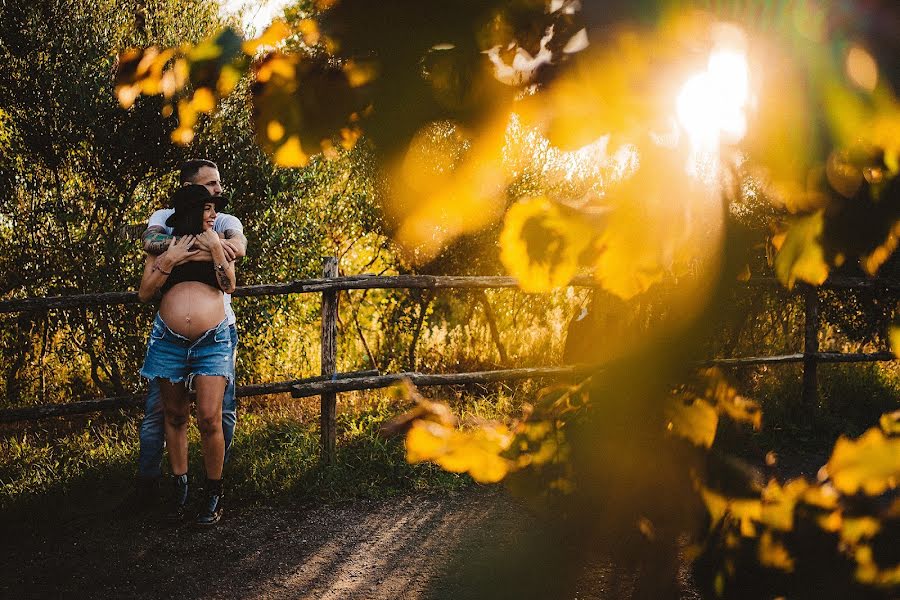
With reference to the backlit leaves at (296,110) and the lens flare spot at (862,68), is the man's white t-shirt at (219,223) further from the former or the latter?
the lens flare spot at (862,68)

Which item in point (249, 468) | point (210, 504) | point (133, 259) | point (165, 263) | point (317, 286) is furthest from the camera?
point (133, 259)

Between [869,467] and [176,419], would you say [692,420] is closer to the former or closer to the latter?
[869,467]

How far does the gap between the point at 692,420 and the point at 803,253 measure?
27 cm

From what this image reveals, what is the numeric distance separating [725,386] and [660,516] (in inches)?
6.9

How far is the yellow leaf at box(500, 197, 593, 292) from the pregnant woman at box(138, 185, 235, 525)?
2.95 metres

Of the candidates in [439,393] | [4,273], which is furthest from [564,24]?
[4,273]

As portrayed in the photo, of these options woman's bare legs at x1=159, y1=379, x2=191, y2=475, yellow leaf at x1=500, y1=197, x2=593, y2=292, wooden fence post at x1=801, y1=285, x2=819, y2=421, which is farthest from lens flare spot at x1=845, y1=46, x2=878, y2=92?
wooden fence post at x1=801, y1=285, x2=819, y2=421

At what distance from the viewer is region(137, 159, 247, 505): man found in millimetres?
3432

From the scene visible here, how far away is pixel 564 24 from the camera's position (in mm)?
756

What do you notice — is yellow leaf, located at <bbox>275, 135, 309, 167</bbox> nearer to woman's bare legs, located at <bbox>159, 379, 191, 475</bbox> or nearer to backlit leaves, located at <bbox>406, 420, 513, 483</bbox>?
backlit leaves, located at <bbox>406, 420, 513, 483</bbox>

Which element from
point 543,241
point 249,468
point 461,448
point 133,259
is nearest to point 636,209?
point 543,241

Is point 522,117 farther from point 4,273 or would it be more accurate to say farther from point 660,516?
point 4,273

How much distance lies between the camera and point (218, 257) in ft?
11.2

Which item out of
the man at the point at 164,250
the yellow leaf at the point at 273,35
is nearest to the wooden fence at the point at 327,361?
the man at the point at 164,250
